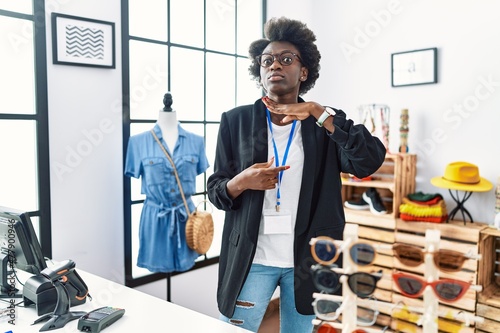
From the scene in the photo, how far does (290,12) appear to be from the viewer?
3971mm

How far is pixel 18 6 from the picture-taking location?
90.6 inches

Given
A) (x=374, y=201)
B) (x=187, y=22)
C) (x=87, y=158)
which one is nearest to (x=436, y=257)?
(x=87, y=158)

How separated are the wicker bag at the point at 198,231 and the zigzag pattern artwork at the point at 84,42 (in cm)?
108

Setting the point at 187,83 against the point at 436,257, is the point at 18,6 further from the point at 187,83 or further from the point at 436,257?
the point at 436,257

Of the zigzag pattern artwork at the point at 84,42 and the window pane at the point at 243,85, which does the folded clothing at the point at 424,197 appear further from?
the zigzag pattern artwork at the point at 84,42

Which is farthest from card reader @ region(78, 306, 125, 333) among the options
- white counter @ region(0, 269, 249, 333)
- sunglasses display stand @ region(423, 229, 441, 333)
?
sunglasses display stand @ region(423, 229, 441, 333)

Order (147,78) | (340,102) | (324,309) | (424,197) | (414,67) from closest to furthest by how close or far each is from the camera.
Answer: (324,309) < (147,78) < (424,197) < (414,67) < (340,102)

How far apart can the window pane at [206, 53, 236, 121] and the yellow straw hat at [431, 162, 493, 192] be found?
5.56ft

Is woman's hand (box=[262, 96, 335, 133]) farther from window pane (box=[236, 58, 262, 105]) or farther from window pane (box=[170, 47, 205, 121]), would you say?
window pane (box=[236, 58, 262, 105])

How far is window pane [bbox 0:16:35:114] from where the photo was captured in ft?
7.55

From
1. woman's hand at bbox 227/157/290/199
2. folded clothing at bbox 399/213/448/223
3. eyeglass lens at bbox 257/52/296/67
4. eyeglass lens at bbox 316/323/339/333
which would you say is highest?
eyeglass lens at bbox 257/52/296/67

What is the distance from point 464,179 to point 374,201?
653mm

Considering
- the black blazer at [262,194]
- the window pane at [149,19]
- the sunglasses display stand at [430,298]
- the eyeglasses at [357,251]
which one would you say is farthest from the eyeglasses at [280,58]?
the window pane at [149,19]

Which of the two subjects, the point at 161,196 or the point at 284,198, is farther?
the point at 161,196
